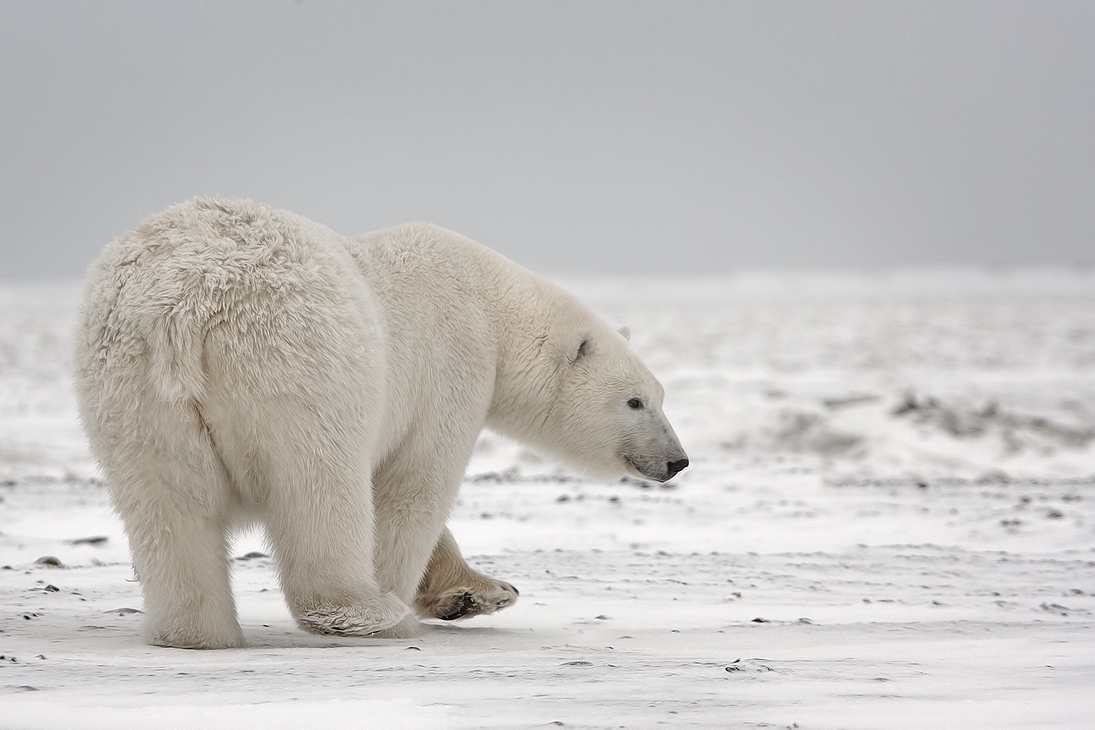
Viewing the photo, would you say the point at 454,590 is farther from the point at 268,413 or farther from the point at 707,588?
the point at 268,413

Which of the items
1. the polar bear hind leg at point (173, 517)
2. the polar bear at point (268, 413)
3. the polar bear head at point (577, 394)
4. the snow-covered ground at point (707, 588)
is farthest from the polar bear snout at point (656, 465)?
the polar bear hind leg at point (173, 517)

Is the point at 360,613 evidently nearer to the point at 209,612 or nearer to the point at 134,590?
the point at 209,612

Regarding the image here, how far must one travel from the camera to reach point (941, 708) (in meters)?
2.36

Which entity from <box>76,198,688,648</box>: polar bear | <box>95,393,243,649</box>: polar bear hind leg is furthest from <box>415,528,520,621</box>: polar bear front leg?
<box>95,393,243,649</box>: polar bear hind leg

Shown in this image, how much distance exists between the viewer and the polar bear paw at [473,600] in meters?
4.03

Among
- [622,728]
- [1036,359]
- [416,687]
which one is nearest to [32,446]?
[416,687]

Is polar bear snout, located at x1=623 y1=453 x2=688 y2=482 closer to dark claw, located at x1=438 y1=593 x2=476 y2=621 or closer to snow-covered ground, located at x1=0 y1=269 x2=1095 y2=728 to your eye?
snow-covered ground, located at x1=0 y1=269 x2=1095 y2=728

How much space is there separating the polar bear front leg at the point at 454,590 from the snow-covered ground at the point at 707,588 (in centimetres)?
9

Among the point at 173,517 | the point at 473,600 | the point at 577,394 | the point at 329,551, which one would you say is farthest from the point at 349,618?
the point at 577,394

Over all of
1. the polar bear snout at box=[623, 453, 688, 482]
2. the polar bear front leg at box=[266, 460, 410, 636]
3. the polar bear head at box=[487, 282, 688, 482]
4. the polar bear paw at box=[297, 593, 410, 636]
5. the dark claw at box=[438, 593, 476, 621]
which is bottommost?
the dark claw at box=[438, 593, 476, 621]

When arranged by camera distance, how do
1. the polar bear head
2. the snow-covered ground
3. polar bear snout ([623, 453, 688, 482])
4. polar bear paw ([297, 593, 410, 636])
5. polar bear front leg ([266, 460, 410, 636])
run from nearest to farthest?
the snow-covered ground < polar bear front leg ([266, 460, 410, 636]) < polar bear paw ([297, 593, 410, 636]) < the polar bear head < polar bear snout ([623, 453, 688, 482])

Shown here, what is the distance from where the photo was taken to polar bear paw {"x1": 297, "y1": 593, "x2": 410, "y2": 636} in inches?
127

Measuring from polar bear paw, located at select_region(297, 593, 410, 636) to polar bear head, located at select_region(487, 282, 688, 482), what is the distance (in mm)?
1160

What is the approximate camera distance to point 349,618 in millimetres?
3248
